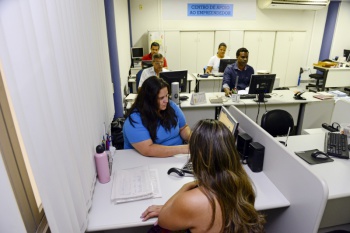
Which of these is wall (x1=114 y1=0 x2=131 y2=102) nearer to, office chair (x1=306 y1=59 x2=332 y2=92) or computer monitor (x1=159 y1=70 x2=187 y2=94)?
Result: computer monitor (x1=159 y1=70 x2=187 y2=94)

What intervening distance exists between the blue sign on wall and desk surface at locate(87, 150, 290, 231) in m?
5.69

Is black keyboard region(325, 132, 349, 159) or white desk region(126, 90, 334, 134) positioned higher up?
black keyboard region(325, 132, 349, 159)

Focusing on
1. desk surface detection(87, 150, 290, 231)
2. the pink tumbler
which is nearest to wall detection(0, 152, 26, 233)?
desk surface detection(87, 150, 290, 231)

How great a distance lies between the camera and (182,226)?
3.28 ft

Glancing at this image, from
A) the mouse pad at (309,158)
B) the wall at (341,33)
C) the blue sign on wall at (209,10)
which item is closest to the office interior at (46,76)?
the mouse pad at (309,158)

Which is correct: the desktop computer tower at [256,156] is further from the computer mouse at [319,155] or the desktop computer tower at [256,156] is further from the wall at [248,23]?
the wall at [248,23]

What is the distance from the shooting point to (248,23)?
Result: 668 cm

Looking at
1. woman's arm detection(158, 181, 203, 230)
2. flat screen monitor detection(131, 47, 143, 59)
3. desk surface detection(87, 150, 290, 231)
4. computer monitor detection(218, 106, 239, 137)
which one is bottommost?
desk surface detection(87, 150, 290, 231)

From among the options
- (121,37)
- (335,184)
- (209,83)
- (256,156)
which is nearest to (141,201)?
(256,156)

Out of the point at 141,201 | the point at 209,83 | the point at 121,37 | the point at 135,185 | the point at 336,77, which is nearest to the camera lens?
the point at 141,201

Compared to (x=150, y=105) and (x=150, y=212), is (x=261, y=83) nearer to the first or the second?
(x=150, y=105)

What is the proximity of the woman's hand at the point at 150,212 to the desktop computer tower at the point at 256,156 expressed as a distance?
0.75 meters

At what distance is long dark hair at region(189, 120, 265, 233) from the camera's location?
952mm

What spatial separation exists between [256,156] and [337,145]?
84 centimetres
